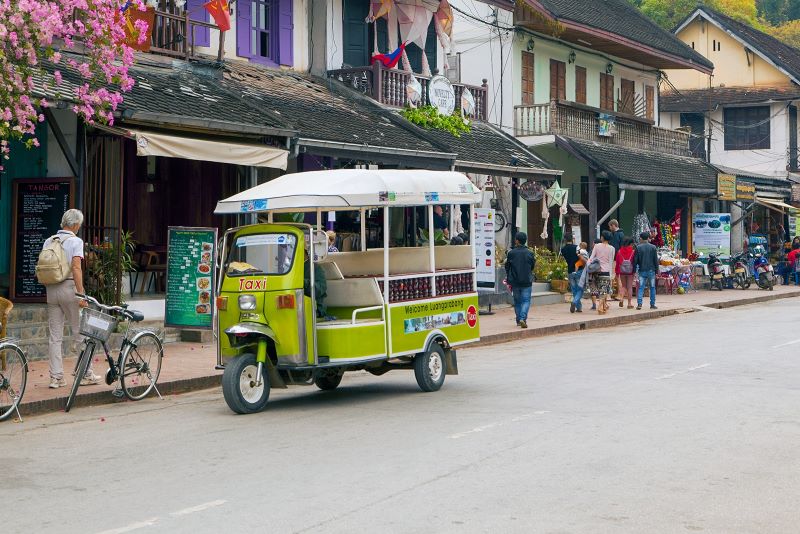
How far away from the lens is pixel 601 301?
2380 cm

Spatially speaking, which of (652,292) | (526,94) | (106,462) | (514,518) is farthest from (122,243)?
(526,94)

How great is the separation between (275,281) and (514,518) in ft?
16.8

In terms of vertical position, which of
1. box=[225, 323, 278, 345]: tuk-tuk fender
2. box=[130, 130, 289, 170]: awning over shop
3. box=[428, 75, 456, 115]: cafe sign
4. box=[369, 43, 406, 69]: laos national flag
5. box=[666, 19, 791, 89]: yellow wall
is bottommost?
box=[225, 323, 278, 345]: tuk-tuk fender

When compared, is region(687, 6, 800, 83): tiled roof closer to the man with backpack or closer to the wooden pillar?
the wooden pillar

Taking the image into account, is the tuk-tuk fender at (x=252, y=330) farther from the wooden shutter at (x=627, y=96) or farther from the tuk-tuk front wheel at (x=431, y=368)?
the wooden shutter at (x=627, y=96)

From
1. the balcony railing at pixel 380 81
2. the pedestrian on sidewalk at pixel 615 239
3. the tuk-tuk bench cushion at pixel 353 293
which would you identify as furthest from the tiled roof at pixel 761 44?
the tuk-tuk bench cushion at pixel 353 293

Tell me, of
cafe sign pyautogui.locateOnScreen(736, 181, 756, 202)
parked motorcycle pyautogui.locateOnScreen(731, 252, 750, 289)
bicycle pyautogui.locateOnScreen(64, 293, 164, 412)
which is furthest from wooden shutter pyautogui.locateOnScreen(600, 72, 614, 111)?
bicycle pyautogui.locateOnScreen(64, 293, 164, 412)

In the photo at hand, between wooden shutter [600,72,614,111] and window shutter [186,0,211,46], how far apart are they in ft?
58.9

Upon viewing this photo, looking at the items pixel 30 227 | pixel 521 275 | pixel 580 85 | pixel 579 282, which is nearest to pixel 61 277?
pixel 30 227

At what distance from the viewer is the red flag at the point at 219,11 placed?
19.2 m

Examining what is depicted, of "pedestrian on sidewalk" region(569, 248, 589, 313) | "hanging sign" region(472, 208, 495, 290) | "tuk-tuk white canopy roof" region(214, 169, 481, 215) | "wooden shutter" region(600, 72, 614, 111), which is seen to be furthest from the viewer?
"wooden shutter" region(600, 72, 614, 111)

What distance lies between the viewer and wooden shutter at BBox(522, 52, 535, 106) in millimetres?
31094

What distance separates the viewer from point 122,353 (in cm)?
1207

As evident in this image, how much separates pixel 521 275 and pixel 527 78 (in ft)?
39.1
